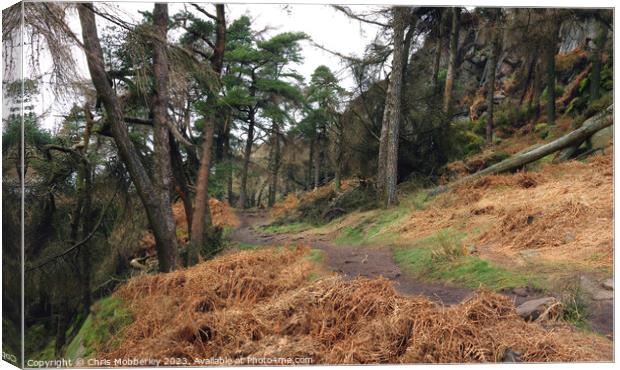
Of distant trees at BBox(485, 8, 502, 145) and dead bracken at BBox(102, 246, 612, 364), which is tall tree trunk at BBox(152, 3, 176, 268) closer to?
dead bracken at BBox(102, 246, 612, 364)

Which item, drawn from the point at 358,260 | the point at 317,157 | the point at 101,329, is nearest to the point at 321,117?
the point at 317,157

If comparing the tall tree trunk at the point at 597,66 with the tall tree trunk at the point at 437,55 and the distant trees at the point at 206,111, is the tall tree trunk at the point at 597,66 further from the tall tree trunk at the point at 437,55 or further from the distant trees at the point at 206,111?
the distant trees at the point at 206,111

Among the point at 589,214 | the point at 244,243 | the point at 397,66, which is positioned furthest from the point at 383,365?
the point at 397,66

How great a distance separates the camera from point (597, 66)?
573 centimetres

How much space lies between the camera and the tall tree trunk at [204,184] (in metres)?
6.00

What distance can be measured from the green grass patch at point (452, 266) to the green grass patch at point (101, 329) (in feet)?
8.24

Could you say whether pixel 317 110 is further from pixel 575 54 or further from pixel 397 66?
pixel 575 54

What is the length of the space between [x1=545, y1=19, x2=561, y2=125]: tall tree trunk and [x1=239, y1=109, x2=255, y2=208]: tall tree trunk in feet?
9.24

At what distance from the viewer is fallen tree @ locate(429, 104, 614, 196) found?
558cm

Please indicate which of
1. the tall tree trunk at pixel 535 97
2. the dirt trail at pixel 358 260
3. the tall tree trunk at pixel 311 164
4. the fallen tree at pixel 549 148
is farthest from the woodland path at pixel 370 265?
the tall tree trunk at pixel 535 97

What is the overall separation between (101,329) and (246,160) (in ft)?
6.67

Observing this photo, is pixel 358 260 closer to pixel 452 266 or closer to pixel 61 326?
pixel 452 266

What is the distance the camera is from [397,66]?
19.4 feet

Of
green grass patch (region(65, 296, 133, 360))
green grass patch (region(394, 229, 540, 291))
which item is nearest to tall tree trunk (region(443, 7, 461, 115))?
green grass patch (region(394, 229, 540, 291))
